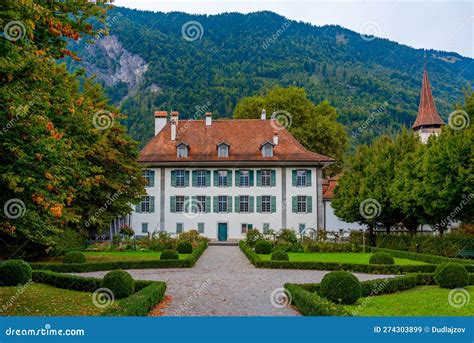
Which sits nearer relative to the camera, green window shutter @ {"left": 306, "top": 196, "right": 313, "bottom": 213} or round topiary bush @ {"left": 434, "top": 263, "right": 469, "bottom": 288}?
round topiary bush @ {"left": 434, "top": 263, "right": 469, "bottom": 288}

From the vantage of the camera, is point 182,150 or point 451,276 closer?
point 451,276

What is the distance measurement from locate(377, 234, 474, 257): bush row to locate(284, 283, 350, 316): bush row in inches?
541

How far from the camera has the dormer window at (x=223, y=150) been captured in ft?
123

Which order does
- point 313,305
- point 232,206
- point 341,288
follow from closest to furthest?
1. point 313,305
2. point 341,288
3. point 232,206

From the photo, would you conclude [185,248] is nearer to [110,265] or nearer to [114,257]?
[114,257]

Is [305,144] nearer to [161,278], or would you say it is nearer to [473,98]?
[473,98]

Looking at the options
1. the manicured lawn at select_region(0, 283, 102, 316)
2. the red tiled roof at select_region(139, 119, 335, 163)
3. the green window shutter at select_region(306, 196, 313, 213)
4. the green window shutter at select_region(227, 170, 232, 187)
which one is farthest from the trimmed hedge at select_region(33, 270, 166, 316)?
the green window shutter at select_region(306, 196, 313, 213)

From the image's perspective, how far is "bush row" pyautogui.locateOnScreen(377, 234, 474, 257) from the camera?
74.8 ft

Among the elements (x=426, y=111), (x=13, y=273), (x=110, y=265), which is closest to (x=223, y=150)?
(x=110, y=265)

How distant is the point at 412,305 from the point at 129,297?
19.6ft

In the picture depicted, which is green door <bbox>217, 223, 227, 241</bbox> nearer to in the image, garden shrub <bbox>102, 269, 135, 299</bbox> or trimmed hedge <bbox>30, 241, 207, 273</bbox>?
trimmed hedge <bbox>30, 241, 207, 273</bbox>

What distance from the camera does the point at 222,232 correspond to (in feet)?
122

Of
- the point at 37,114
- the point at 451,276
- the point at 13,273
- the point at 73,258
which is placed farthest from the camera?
the point at 73,258

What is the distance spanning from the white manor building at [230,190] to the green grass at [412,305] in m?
22.7
